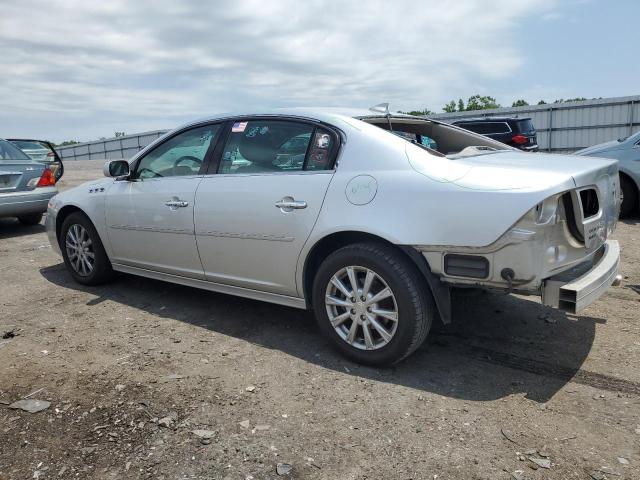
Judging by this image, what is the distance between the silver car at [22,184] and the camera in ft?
26.8

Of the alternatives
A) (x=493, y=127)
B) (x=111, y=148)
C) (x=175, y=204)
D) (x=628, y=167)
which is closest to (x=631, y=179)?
(x=628, y=167)

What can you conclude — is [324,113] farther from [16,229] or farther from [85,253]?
[16,229]

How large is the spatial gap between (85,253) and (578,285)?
4421mm

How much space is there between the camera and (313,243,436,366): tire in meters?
3.18

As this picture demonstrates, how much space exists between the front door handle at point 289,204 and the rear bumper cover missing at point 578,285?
158 cm

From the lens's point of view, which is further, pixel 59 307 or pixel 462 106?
pixel 462 106

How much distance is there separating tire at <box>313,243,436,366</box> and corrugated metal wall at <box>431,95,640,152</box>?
19516 mm

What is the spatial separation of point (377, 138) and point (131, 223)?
2467mm

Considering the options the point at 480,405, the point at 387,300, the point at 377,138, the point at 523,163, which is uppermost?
the point at 377,138

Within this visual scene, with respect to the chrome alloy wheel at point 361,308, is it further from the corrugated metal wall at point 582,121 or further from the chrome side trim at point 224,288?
the corrugated metal wall at point 582,121

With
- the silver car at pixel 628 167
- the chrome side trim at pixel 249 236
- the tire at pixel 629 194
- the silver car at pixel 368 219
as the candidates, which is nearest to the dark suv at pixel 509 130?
the silver car at pixel 628 167

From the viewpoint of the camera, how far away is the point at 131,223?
4.73m

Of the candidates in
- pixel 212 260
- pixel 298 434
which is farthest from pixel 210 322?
pixel 298 434

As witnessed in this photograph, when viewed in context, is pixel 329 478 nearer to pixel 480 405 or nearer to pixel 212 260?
pixel 480 405
